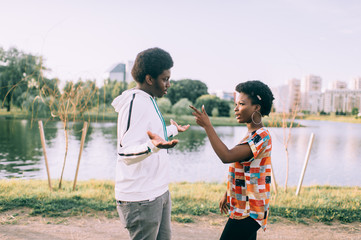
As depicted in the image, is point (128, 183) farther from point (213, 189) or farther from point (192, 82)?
point (192, 82)

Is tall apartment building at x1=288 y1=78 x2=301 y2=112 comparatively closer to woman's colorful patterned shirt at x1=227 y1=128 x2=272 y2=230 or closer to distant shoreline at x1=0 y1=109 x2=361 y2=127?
distant shoreline at x1=0 y1=109 x2=361 y2=127

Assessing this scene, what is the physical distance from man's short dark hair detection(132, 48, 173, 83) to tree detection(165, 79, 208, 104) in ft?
157

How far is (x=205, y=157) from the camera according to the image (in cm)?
1477

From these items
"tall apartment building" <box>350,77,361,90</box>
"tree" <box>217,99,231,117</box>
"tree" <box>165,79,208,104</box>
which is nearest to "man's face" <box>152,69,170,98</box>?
"tree" <box>217,99,231,117</box>

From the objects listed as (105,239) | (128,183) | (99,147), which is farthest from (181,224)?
(99,147)

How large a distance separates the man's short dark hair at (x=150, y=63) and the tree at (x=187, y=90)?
4798 centimetres

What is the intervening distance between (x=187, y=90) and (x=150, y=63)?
52.1 m

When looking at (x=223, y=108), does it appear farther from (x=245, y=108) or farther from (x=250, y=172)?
(x=250, y=172)

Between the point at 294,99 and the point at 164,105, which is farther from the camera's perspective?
the point at 164,105

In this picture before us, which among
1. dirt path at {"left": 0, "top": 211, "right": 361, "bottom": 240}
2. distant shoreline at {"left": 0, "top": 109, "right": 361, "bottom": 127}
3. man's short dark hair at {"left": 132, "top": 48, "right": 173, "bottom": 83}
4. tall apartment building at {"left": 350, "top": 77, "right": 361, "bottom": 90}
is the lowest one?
dirt path at {"left": 0, "top": 211, "right": 361, "bottom": 240}

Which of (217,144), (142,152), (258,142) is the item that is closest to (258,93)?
(258,142)

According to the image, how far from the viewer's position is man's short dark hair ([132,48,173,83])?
167 centimetres

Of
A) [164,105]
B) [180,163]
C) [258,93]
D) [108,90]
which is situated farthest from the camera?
[164,105]

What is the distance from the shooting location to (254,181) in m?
1.89
